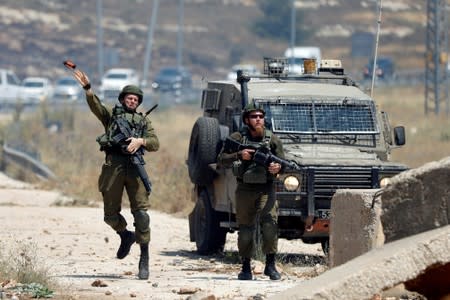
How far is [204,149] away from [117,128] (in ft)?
10.2

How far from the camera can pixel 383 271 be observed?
860cm

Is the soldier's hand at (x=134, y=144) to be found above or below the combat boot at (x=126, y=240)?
above

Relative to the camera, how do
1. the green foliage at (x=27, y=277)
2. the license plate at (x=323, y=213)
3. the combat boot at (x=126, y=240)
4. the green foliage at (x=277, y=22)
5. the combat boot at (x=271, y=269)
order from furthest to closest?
the green foliage at (x=277, y=22) → the license plate at (x=323, y=213) → the combat boot at (x=126, y=240) → the combat boot at (x=271, y=269) → the green foliage at (x=27, y=277)

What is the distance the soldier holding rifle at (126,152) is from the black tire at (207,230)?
318 cm

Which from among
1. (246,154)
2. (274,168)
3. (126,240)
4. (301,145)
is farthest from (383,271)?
(301,145)

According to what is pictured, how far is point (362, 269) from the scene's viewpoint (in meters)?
8.61

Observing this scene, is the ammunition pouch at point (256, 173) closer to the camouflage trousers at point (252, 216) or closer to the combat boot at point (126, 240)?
the camouflage trousers at point (252, 216)

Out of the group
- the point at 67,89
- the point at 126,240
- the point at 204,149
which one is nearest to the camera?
the point at 126,240

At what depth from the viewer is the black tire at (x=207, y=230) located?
16344mm

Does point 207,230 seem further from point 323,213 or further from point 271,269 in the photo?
point 271,269

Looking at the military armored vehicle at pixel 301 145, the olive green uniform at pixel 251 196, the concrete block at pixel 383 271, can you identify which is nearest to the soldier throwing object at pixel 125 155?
the olive green uniform at pixel 251 196

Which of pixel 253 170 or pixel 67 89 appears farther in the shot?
pixel 67 89

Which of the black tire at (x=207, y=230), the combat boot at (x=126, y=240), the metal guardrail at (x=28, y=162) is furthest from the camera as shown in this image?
the metal guardrail at (x=28, y=162)

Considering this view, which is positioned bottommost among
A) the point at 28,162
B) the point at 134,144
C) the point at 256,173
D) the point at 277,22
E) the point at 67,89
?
the point at 256,173
